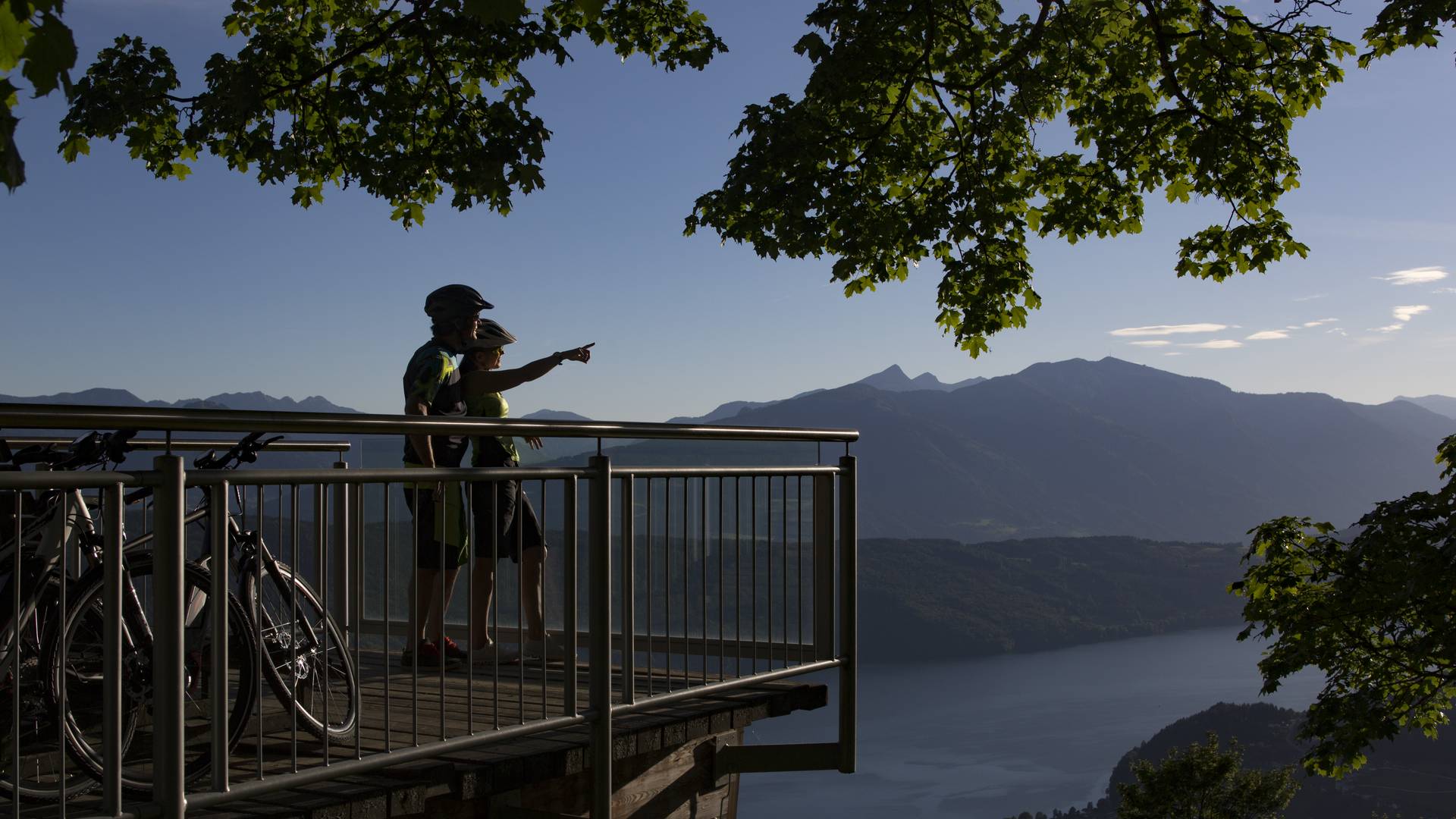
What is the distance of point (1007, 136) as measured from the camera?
15.5 metres

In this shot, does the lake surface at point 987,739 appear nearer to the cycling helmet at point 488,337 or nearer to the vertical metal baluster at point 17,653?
the cycling helmet at point 488,337

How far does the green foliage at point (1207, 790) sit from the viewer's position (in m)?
32.4

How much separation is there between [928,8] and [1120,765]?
124509 mm

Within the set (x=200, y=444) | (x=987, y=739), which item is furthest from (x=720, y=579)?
(x=987, y=739)

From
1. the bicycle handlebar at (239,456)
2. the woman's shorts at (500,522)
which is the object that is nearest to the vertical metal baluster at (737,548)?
the woman's shorts at (500,522)

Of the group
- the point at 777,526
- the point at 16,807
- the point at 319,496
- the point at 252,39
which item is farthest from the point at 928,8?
the point at 16,807

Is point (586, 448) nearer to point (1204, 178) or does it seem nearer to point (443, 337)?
point (443, 337)

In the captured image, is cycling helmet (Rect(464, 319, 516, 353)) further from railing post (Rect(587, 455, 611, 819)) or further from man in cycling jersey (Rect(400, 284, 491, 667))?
railing post (Rect(587, 455, 611, 819))

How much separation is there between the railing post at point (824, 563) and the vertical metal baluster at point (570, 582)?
1.80 m

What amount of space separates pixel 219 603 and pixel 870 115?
1215 cm

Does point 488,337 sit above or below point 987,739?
above

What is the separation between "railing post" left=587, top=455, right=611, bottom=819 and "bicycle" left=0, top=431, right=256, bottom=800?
1320 millimetres

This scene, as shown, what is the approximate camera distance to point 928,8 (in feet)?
46.3

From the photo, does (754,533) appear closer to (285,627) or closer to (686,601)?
(686,601)
